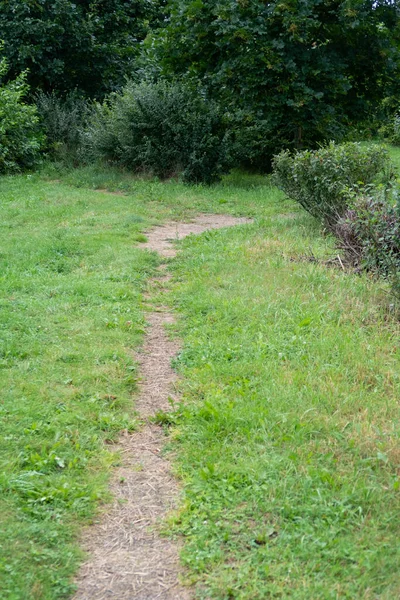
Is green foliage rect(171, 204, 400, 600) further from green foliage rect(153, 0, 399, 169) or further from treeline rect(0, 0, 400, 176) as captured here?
green foliage rect(153, 0, 399, 169)

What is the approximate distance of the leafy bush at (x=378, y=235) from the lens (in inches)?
223

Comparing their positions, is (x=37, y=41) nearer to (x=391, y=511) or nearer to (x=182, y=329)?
(x=182, y=329)

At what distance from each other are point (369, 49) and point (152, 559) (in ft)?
45.5

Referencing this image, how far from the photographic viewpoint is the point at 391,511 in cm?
296

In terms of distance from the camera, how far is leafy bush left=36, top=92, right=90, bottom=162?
17.3 metres

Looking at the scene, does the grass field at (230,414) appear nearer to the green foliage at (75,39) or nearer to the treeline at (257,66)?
the treeline at (257,66)

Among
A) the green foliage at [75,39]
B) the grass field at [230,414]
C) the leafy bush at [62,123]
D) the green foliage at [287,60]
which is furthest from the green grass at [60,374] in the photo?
the green foliage at [75,39]

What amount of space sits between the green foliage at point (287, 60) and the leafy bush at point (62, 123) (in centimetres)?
346

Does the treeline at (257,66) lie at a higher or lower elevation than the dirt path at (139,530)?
higher

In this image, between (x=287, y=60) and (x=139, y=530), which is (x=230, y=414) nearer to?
(x=139, y=530)

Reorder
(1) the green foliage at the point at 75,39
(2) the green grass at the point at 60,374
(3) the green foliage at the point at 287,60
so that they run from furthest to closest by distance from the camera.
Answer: (1) the green foliage at the point at 75,39 < (3) the green foliage at the point at 287,60 < (2) the green grass at the point at 60,374

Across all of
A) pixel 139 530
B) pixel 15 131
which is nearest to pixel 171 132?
pixel 15 131

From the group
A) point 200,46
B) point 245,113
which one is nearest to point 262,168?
point 245,113

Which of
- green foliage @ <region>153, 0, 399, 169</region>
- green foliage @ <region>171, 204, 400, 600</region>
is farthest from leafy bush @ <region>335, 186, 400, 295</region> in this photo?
green foliage @ <region>153, 0, 399, 169</region>
